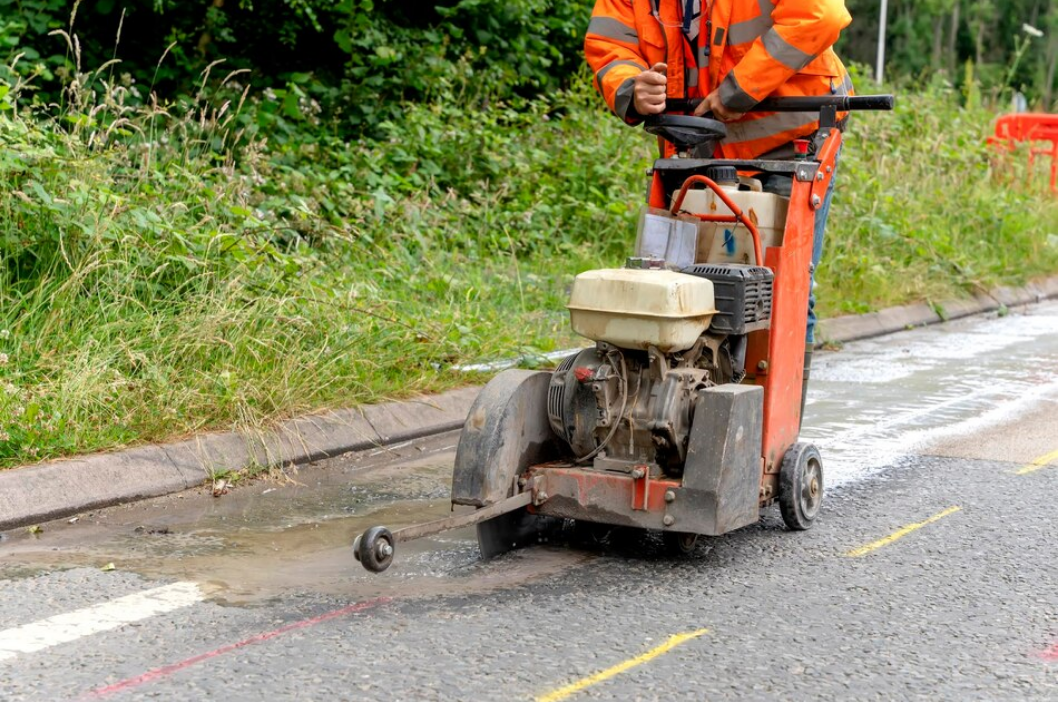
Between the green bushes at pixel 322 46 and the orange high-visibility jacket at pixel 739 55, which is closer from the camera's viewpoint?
the orange high-visibility jacket at pixel 739 55

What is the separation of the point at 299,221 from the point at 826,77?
370 cm

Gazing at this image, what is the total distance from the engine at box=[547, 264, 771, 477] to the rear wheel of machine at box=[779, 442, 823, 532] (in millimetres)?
453

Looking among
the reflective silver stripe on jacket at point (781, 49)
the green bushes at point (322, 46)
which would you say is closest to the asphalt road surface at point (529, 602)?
the reflective silver stripe on jacket at point (781, 49)

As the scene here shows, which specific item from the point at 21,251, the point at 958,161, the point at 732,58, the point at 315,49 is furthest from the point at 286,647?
the point at 958,161

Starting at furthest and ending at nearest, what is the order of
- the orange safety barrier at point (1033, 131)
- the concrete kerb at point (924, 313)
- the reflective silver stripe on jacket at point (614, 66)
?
the orange safety barrier at point (1033, 131) → the concrete kerb at point (924, 313) → the reflective silver stripe on jacket at point (614, 66)

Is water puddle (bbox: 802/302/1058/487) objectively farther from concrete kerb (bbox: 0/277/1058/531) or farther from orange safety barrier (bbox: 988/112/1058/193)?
orange safety barrier (bbox: 988/112/1058/193)

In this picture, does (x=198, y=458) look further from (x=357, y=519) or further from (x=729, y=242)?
(x=729, y=242)

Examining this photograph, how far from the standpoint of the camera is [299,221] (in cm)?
800

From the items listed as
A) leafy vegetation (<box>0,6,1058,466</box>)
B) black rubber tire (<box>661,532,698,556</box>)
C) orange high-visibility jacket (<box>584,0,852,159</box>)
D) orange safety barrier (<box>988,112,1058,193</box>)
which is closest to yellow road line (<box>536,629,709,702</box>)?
black rubber tire (<box>661,532,698,556</box>)

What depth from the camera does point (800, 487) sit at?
488 cm

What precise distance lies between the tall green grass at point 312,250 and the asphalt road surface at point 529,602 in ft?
2.05

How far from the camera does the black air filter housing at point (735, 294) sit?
4.55m

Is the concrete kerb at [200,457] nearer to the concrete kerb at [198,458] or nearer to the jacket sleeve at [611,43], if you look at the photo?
the concrete kerb at [198,458]

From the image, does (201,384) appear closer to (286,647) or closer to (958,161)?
A: (286,647)
